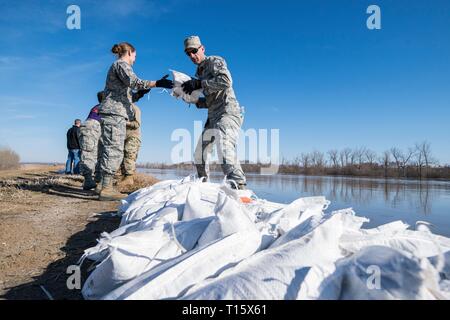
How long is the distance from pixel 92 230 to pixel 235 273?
1878 mm

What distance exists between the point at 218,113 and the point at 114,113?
1.43m

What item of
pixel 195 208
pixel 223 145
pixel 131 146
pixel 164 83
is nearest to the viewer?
pixel 195 208

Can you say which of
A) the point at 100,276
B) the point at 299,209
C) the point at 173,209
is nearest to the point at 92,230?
the point at 173,209

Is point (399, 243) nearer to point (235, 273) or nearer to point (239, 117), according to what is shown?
point (235, 273)

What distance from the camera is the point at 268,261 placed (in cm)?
112

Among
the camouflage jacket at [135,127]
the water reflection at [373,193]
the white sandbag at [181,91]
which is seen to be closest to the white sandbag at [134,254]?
the white sandbag at [181,91]

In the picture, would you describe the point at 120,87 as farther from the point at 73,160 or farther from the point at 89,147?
the point at 73,160

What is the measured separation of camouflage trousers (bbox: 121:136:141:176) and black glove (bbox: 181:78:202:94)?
2.38 m

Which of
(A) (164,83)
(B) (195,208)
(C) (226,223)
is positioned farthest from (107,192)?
(C) (226,223)

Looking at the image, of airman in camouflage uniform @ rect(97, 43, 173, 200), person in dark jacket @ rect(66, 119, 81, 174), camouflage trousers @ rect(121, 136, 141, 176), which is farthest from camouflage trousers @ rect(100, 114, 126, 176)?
person in dark jacket @ rect(66, 119, 81, 174)

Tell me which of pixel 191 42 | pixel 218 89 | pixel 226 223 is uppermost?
pixel 191 42

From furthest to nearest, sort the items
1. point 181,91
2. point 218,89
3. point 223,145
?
point 181,91 → point 218,89 → point 223,145

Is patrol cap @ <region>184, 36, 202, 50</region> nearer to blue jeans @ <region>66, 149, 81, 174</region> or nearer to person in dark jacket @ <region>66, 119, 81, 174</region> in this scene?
person in dark jacket @ <region>66, 119, 81, 174</region>

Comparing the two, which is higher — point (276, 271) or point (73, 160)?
point (73, 160)
